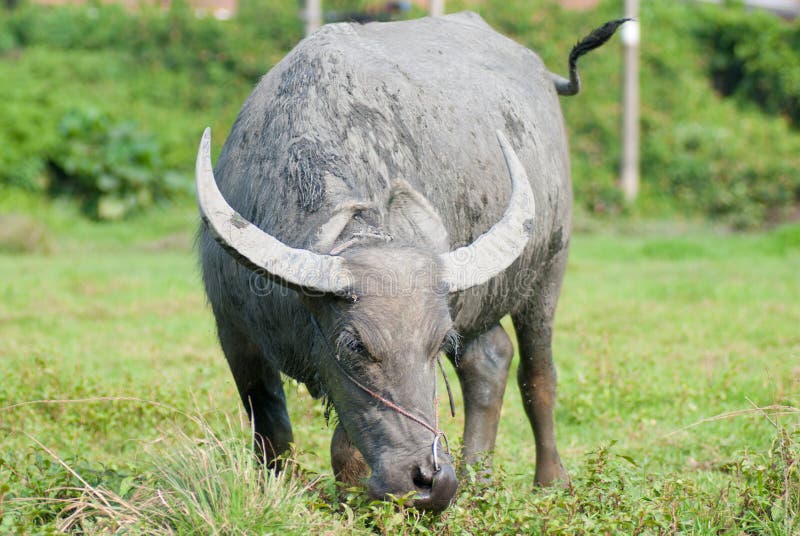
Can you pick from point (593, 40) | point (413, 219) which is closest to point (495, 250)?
point (413, 219)

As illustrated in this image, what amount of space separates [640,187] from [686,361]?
9.57 meters

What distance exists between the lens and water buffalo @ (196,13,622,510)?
11.1 feet

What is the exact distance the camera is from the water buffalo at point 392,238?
339 centimetres

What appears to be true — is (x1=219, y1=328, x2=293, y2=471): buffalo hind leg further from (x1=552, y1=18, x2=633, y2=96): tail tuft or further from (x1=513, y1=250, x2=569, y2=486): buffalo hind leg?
(x1=552, y1=18, x2=633, y2=96): tail tuft

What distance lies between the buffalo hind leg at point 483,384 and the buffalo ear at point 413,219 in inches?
44.1

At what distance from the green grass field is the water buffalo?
1.02ft

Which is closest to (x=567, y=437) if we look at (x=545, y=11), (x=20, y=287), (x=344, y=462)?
(x=344, y=462)

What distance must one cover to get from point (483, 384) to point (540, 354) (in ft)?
2.19

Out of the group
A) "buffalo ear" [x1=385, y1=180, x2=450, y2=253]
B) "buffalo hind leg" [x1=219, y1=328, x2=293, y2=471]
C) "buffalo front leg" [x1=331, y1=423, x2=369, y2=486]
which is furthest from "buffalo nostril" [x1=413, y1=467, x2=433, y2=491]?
"buffalo hind leg" [x1=219, y1=328, x2=293, y2=471]

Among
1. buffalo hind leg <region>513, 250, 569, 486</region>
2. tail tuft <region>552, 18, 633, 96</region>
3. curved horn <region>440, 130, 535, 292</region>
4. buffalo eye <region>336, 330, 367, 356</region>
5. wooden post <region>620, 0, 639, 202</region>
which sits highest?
tail tuft <region>552, 18, 633, 96</region>

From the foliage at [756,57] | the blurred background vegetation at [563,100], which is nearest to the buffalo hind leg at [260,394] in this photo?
the blurred background vegetation at [563,100]

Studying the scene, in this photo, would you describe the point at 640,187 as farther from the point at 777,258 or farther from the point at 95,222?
the point at 95,222

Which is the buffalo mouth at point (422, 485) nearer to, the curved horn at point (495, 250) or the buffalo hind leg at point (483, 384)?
the curved horn at point (495, 250)

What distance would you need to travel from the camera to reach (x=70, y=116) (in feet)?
44.9
